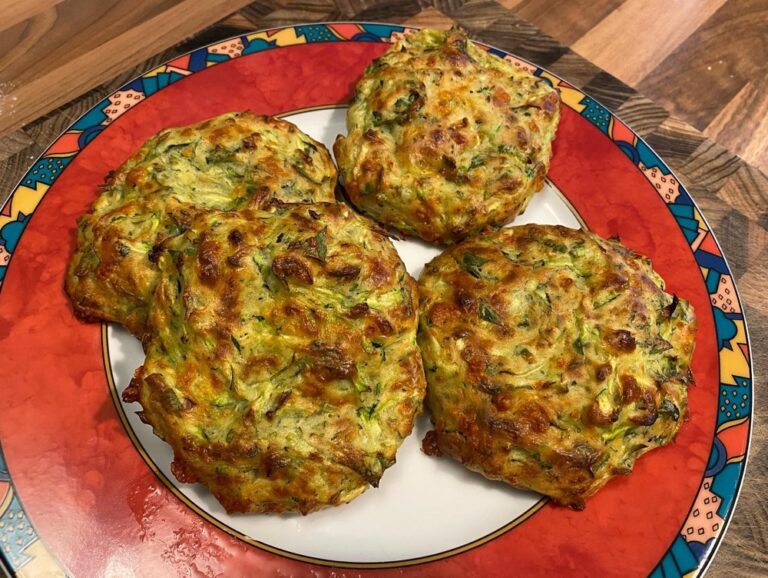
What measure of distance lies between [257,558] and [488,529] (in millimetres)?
986

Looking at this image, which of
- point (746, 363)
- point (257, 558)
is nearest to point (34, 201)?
point (257, 558)

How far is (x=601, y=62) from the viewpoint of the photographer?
4734 millimetres

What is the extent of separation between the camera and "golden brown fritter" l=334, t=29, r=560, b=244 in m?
3.02

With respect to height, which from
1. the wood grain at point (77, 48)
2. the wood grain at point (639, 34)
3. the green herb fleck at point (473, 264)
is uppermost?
the wood grain at point (639, 34)

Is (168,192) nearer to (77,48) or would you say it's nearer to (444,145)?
(444,145)

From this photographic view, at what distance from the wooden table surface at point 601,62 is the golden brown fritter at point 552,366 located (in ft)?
3.25

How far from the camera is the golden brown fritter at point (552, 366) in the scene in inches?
98.7

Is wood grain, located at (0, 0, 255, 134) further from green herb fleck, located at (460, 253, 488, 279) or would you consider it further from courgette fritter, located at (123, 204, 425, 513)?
green herb fleck, located at (460, 253, 488, 279)

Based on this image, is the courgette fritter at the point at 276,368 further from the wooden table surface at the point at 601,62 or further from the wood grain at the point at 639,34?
the wood grain at the point at 639,34

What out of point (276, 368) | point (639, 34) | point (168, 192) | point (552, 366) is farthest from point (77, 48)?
point (639, 34)

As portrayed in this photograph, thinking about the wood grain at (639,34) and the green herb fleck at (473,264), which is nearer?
the green herb fleck at (473,264)

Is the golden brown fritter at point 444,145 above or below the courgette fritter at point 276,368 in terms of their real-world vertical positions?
above

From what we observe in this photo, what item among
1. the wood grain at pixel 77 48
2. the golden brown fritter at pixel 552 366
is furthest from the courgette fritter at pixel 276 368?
the wood grain at pixel 77 48

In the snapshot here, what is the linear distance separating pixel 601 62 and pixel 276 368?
3714 mm
